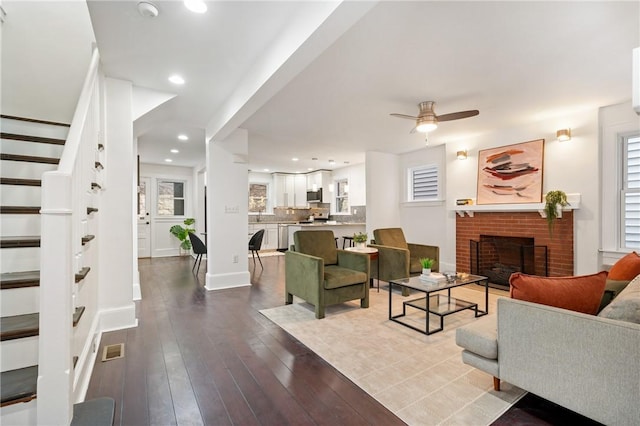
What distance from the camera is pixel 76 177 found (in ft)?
5.85

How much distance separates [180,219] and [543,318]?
28.3ft

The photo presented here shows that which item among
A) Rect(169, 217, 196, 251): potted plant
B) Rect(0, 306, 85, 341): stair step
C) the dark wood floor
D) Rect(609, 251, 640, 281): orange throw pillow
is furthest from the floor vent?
Rect(169, 217, 196, 251): potted plant

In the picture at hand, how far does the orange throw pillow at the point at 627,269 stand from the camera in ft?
7.40

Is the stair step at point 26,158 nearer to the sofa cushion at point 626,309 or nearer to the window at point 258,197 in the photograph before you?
the sofa cushion at point 626,309

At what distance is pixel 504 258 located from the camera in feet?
16.6

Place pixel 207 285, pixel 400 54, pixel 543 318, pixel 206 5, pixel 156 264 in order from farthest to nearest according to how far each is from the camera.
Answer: pixel 156 264, pixel 207 285, pixel 400 54, pixel 206 5, pixel 543 318

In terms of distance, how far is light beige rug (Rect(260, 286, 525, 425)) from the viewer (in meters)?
1.77

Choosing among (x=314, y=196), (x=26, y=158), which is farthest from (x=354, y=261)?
(x=314, y=196)

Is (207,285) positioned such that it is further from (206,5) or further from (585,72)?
(585,72)

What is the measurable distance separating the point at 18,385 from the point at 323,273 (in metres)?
2.41

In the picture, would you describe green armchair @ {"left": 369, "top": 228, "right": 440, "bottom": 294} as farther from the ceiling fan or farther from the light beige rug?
the ceiling fan

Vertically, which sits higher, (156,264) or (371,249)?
(371,249)

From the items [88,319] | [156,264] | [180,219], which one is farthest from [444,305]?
[180,219]

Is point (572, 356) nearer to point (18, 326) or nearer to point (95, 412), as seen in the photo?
point (95, 412)
